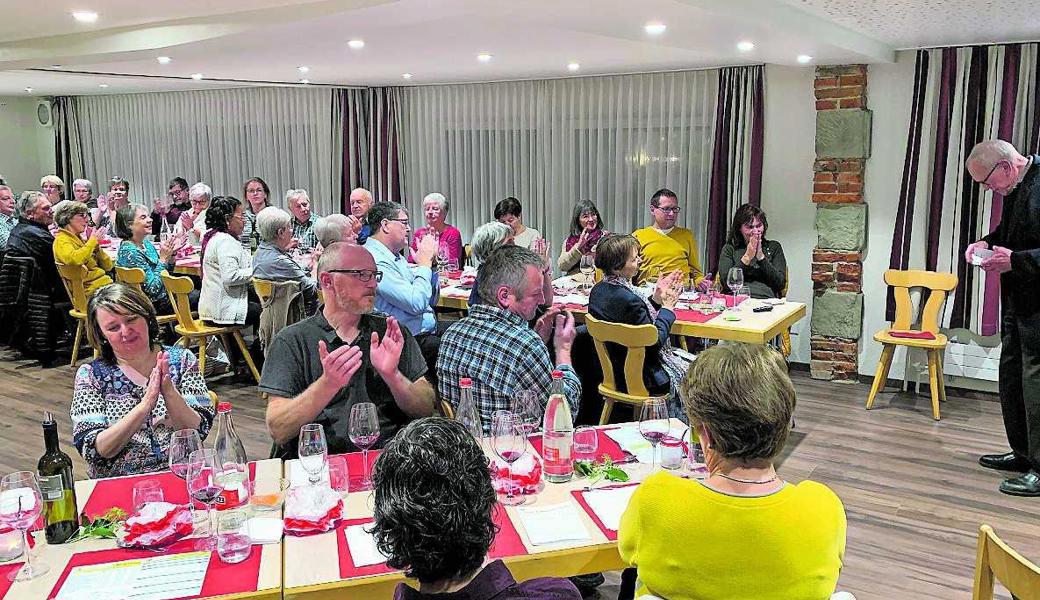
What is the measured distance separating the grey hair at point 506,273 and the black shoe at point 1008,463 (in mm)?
3073

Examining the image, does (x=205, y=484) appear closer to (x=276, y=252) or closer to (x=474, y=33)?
(x=474, y=33)

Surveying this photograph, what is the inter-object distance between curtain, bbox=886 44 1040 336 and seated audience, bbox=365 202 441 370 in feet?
11.5

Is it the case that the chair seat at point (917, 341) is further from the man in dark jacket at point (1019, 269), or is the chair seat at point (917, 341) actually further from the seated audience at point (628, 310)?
the seated audience at point (628, 310)

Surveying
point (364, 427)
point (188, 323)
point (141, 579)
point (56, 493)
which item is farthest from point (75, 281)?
→ point (141, 579)

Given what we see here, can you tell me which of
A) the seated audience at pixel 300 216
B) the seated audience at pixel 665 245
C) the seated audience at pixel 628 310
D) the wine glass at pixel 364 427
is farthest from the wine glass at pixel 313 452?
the seated audience at pixel 300 216

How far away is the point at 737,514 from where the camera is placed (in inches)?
67.6

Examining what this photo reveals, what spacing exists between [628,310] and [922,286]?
2.85m

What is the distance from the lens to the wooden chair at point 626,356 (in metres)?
4.20

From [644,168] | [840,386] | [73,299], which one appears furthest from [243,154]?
[840,386]

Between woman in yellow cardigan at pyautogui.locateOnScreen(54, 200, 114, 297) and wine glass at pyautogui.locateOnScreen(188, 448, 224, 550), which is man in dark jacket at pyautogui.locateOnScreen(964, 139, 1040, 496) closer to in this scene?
wine glass at pyautogui.locateOnScreen(188, 448, 224, 550)

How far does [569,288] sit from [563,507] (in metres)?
3.68

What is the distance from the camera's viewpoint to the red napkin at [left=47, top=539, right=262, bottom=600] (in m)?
1.93

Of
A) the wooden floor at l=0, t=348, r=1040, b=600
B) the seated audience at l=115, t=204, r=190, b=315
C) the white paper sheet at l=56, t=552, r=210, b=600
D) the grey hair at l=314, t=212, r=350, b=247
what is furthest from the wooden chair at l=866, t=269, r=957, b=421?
the seated audience at l=115, t=204, r=190, b=315

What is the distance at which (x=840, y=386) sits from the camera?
638 centimetres
